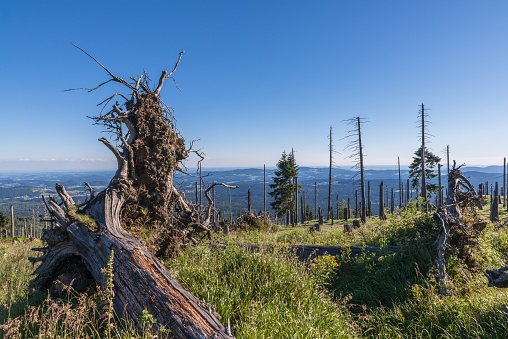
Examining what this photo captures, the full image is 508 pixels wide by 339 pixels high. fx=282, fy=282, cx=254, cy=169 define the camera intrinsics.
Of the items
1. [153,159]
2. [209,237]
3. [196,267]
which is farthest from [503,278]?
[153,159]

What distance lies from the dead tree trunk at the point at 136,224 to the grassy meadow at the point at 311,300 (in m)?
0.32

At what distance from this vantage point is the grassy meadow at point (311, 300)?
3439 millimetres

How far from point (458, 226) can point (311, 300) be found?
4528mm

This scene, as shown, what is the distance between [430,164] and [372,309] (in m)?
47.9

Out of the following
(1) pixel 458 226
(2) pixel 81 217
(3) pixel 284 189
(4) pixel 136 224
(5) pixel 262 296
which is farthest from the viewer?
(3) pixel 284 189

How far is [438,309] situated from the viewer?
464 centimetres

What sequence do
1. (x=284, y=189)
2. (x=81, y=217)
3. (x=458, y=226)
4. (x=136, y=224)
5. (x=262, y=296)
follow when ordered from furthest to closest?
1. (x=284, y=189)
2. (x=458, y=226)
3. (x=136, y=224)
4. (x=81, y=217)
5. (x=262, y=296)

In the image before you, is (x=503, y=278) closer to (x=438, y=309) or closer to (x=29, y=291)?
(x=438, y=309)

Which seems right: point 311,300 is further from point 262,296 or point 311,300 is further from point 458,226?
point 458,226

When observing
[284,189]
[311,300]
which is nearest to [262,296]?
[311,300]

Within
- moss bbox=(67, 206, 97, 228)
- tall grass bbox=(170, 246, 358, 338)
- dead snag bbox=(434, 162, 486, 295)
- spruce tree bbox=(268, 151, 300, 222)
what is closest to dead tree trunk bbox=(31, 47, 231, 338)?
moss bbox=(67, 206, 97, 228)

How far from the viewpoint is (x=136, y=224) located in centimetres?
624

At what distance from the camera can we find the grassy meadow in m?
3.44

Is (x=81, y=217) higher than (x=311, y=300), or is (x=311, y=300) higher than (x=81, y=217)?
(x=81, y=217)
